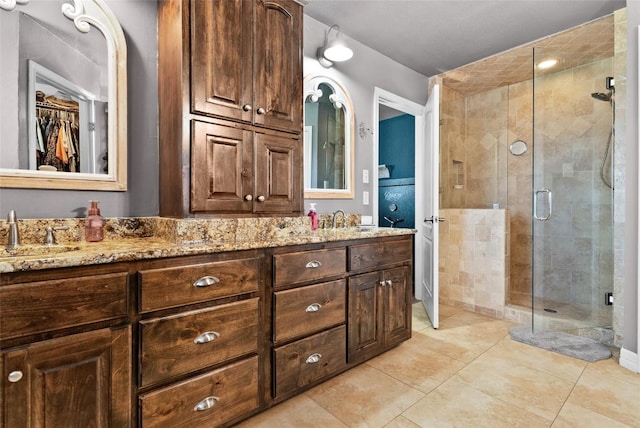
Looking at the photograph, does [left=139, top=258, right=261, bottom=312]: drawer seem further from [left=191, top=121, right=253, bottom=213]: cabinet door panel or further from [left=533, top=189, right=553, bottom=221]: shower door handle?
[left=533, top=189, right=553, bottom=221]: shower door handle

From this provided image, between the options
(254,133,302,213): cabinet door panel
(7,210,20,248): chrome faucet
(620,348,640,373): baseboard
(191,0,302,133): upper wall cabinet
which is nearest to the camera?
(7,210,20,248): chrome faucet

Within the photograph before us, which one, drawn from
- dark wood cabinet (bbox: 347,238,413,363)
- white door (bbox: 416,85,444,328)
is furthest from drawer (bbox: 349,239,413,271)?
white door (bbox: 416,85,444,328)

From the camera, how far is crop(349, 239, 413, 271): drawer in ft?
6.48

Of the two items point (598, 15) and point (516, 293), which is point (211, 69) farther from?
point (516, 293)

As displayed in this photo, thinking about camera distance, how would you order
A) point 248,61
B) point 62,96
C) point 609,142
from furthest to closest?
point 609,142
point 248,61
point 62,96

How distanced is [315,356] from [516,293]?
238cm

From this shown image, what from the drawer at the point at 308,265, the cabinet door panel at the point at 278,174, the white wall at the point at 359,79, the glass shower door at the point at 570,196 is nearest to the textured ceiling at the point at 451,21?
the white wall at the point at 359,79

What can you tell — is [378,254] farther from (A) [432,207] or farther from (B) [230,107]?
(B) [230,107]

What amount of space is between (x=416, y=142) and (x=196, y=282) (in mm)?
2960

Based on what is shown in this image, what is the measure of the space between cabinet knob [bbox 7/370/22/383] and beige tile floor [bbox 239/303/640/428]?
941mm

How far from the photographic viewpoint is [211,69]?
170 cm

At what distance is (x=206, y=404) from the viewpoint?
1.37 meters

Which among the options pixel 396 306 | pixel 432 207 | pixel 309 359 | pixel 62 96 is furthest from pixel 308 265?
pixel 432 207

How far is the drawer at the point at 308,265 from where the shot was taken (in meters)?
1.61
